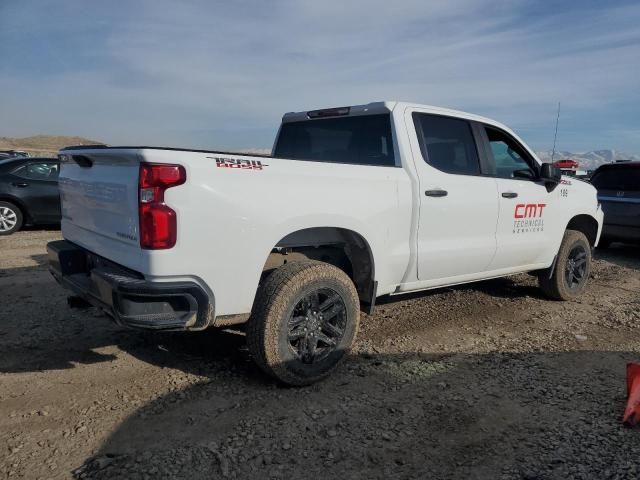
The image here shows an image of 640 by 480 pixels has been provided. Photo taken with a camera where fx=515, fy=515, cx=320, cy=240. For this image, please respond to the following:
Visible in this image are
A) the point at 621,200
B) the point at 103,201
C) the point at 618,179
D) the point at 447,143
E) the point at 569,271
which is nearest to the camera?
the point at 103,201

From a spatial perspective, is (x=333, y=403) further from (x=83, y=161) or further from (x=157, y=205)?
(x=83, y=161)

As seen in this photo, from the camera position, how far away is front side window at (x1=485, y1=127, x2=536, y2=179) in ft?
16.0

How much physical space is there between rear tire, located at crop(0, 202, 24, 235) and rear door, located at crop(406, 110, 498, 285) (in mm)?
8524

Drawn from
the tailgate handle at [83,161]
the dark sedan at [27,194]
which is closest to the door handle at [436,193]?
the tailgate handle at [83,161]

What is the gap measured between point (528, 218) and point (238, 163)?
10.7 ft

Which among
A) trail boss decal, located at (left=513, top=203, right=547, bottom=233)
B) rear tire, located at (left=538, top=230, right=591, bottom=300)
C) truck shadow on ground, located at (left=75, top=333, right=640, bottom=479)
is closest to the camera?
truck shadow on ground, located at (left=75, top=333, right=640, bottom=479)

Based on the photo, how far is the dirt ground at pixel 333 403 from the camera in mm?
2660

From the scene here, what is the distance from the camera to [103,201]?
325 cm

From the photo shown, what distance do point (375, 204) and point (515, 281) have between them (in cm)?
381


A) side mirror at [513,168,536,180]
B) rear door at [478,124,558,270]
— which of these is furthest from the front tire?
side mirror at [513,168,536,180]

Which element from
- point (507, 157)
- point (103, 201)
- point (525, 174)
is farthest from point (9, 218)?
point (525, 174)

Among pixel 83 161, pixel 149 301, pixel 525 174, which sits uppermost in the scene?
pixel 83 161

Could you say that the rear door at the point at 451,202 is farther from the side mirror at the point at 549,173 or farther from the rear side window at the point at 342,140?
the side mirror at the point at 549,173

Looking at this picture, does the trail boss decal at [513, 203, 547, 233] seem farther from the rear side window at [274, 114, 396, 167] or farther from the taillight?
the taillight
